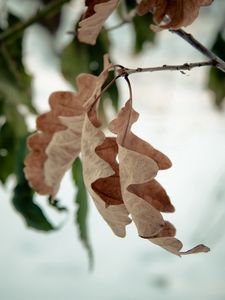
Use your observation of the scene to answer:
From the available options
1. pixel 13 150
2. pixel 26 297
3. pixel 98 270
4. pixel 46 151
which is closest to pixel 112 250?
pixel 98 270

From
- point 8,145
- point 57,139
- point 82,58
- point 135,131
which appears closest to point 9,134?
point 8,145

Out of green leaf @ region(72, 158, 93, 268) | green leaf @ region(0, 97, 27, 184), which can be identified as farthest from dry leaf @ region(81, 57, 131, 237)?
green leaf @ region(0, 97, 27, 184)

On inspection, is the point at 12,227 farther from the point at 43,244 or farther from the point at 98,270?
the point at 98,270

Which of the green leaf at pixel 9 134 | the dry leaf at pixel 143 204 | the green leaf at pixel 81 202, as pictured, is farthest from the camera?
the green leaf at pixel 9 134

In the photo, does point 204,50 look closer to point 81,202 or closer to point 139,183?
point 139,183

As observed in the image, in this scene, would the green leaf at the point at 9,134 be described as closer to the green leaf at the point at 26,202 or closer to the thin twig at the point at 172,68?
Answer: the green leaf at the point at 26,202

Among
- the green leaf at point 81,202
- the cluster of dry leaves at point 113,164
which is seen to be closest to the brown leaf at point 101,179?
the cluster of dry leaves at point 113,164

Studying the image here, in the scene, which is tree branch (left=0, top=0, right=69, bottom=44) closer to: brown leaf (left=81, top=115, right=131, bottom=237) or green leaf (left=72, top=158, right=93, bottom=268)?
green leaf (left=72, top=158, right=93, bottom=268)
